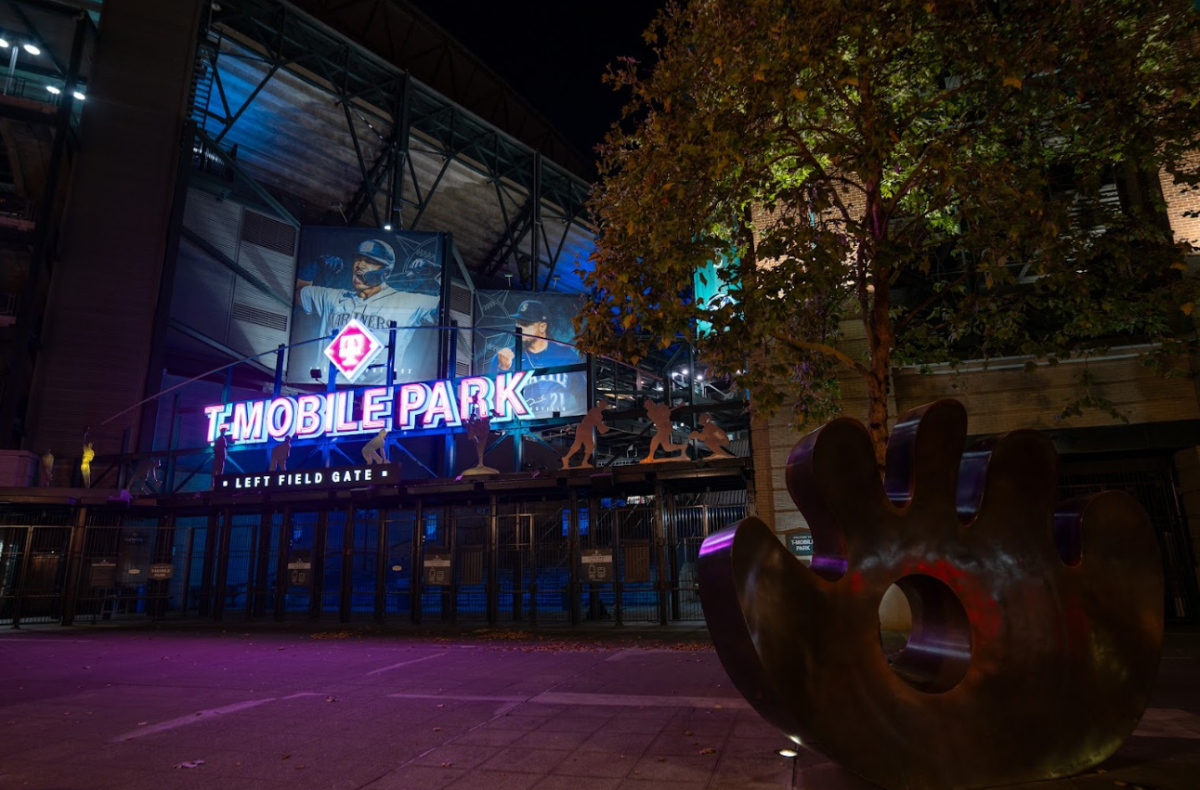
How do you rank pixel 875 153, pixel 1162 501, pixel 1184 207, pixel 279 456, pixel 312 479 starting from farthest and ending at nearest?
pixel 279 456, pixel 312 479, pixel 1162 501, pixel 1184 207, pixel 875 153

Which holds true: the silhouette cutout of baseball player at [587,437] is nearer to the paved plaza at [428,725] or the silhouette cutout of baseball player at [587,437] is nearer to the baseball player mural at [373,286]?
the paved plaza at [428,725]

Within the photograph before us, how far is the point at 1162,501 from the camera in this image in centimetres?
1529

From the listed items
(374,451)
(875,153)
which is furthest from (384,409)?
(875,153)

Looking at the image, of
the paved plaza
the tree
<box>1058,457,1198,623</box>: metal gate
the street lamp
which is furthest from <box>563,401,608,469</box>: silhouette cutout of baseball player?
the street lamp

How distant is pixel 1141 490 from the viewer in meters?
15.5

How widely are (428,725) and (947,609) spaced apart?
513 centimetres

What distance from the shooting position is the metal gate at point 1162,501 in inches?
574

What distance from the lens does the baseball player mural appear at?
3244 centimetres

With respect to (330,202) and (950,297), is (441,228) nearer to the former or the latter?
(330,202)

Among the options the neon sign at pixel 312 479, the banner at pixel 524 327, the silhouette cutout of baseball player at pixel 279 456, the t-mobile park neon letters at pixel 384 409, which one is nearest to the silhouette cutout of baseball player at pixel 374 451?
Result: the neon sign at pixel 312 479

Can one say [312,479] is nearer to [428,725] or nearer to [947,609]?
[428,725]

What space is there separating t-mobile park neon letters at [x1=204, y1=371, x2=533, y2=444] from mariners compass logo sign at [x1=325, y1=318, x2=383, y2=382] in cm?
356

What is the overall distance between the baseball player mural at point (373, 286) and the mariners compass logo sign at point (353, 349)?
3.82 meters

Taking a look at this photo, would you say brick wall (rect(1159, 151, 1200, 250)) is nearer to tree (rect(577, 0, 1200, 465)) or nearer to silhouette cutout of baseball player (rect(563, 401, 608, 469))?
tree (rect(577, 0, 1200, 465))
